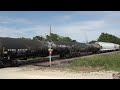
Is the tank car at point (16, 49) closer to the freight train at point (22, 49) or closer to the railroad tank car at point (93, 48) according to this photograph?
the freight train at point (22, 49)

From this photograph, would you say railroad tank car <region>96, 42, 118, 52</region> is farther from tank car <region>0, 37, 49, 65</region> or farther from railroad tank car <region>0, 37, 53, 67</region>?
railroad tank car <region>0, 37, 53, 67</region>

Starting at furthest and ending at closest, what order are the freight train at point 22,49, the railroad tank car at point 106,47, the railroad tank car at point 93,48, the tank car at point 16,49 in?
the railroad tank car at point 106,47 → the railroad tank car at point 93,48 → the freight train at point 22,49 → the tank car at point 16,49

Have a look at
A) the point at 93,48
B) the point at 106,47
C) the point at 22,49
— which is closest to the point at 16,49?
the point at 22,49

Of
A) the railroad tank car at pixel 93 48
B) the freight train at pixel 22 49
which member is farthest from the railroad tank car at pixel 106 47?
the freight train at pixel 22 49

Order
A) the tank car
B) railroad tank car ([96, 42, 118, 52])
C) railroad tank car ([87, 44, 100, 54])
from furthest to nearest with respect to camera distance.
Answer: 1. railroad tank car ([96, 42, 118, 52])
2. railroad tank car ([87, 44, 100, 54])
3. the tank car

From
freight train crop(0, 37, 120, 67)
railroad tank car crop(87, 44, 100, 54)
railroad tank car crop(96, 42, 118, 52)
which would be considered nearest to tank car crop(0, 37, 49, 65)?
freight train crop(0, 37, 120, 67)

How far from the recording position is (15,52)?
30.0 metres

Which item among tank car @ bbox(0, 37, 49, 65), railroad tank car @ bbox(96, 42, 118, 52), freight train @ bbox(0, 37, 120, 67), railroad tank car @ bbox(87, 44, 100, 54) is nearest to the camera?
tank car @ bbox(0, 37, 49, 65)

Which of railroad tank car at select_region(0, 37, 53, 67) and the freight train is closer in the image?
railroad tank car at select_region(0, 37, 53, 67)

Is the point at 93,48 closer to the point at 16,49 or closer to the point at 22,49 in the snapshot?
the point at 22,49

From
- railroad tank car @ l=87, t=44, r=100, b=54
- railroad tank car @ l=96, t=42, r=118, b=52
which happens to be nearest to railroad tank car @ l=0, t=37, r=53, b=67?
railroad tank car @ l=87, t=44, r=100, b=54

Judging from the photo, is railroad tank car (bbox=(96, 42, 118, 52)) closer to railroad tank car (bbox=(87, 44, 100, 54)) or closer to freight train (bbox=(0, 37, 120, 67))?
railroad tank car (bbox=(87, 44, 100, 54))
